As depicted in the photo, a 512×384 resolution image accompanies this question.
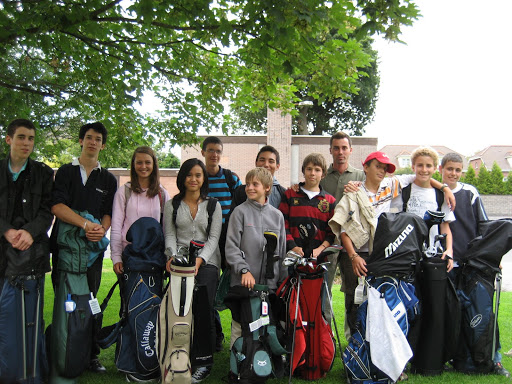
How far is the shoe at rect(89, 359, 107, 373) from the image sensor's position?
420cm

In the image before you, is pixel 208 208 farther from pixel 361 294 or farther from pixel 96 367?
pixel 96 367

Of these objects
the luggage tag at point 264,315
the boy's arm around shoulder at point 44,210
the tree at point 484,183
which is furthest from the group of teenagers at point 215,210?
the tree at point 484,183

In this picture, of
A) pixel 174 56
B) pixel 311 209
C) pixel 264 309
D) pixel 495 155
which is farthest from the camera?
pixel 495 155

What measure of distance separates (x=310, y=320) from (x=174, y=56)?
468 centimetres

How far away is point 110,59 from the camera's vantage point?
21.4ft

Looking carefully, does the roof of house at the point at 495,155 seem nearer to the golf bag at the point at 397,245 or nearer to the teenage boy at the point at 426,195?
the teenage boy at the point at 426,195

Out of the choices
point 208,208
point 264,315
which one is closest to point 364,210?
point 264,315

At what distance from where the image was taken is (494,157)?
74562 millimetres

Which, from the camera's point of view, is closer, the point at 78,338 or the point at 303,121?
the point at 78,338

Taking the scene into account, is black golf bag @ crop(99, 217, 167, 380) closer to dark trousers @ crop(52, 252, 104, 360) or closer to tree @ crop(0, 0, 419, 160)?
dark trousers @ crop(52, 252, 104, 360)

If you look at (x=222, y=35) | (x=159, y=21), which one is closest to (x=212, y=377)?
(x=222, y=35)

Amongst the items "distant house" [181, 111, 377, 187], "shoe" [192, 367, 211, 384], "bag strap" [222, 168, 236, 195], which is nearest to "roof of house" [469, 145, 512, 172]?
"distant house" [181, 111, 377, 187]

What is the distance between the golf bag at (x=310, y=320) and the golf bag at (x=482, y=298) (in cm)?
135

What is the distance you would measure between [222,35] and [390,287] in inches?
117
